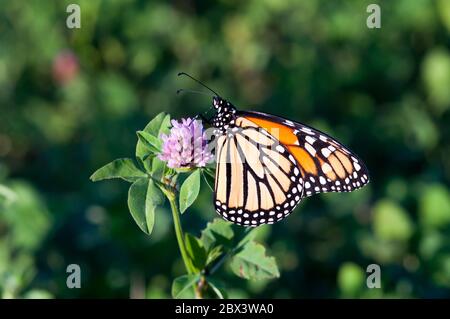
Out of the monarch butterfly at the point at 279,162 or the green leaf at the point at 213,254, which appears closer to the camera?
the green leaf at the point at 213,254

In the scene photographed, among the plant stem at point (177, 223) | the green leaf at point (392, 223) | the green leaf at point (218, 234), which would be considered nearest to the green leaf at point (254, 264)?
the green leaf at point (218, 234)

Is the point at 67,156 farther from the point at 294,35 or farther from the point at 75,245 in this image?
the point at 294,35

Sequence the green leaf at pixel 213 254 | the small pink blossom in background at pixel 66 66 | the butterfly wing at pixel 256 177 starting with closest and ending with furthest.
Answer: the green leaf at pixel 213 254, the butterfly wing at pixel 256 177, the small pink blossom in background at pixel 66 66

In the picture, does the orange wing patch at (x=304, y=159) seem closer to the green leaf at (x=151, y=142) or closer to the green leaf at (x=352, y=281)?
the green leaf at (x=151, y=142)

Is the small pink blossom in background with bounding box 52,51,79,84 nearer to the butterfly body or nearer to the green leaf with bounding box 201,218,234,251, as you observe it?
the butterfly body

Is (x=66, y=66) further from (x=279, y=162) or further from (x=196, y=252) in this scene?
(x=196, y=252)
